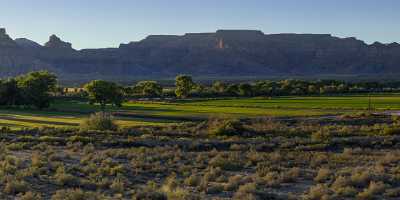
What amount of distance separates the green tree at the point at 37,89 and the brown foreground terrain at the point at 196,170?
2272 inches

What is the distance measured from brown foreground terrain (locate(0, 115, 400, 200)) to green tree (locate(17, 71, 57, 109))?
57706mm

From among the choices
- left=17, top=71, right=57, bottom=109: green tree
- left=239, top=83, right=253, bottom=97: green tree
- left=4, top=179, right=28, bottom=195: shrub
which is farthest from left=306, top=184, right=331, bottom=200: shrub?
left=239, top=83, right=253, bottom=97: green tree

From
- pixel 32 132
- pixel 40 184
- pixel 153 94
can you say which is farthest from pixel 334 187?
pixel 153 94

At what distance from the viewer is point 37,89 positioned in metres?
102

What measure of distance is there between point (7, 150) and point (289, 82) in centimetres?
12131

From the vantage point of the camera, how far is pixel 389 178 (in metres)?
23.7

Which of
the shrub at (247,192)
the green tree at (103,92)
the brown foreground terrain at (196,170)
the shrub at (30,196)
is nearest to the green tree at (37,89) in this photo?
the green tree at (103,92)

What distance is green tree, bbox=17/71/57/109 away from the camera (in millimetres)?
100312

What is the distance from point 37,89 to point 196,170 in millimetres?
80338

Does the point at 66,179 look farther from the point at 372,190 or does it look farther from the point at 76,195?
the point at 372,190

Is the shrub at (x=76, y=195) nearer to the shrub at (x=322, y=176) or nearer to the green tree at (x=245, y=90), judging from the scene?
the shrub at (x=322, y=176)

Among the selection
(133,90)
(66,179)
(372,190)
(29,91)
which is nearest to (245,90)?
(133,90)

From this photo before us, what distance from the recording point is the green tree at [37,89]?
100 metres

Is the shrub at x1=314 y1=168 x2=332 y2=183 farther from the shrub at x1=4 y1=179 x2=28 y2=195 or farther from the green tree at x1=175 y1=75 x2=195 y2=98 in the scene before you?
the green tree at x1=175 y1=75 x2=195 y2=98
